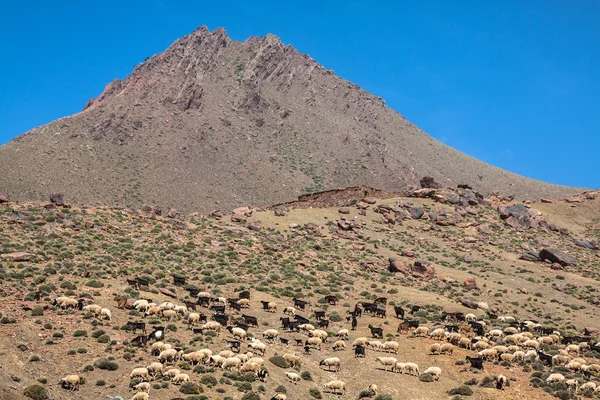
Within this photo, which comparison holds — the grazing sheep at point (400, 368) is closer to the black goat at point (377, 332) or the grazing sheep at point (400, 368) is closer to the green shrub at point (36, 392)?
the black goat at point (377, 332)

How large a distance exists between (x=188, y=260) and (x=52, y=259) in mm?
11064

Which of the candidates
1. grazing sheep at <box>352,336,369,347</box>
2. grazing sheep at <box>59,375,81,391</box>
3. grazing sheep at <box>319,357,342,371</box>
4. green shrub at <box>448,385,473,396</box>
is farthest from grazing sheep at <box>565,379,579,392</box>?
grazing sheep at <box>59,375,81,391</box>

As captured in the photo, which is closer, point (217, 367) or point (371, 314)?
point (217, 367)

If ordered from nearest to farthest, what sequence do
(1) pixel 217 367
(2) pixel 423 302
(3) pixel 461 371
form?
1. (1) pixel 217 367
2. (3) pixel 461 371
3. (2) pixel 423 302

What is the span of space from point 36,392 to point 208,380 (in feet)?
22.3

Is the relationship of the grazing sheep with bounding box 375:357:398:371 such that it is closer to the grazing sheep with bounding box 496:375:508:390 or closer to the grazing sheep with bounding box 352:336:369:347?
the grazing sheep with bounding box 352:336:369:347

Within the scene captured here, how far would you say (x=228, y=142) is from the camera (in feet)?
474

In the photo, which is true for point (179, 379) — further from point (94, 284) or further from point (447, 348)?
point (447, 348)

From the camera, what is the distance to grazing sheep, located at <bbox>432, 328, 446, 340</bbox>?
115ft

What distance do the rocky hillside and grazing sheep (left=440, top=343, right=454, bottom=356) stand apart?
83226 millimetres

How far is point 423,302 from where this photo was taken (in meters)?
46.6

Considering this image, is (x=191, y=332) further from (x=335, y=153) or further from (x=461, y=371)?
(x=335, y=153)

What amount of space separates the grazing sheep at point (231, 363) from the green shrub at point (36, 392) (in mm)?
8102

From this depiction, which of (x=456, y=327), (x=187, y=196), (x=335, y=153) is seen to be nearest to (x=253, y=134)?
(x=335, y=153)
